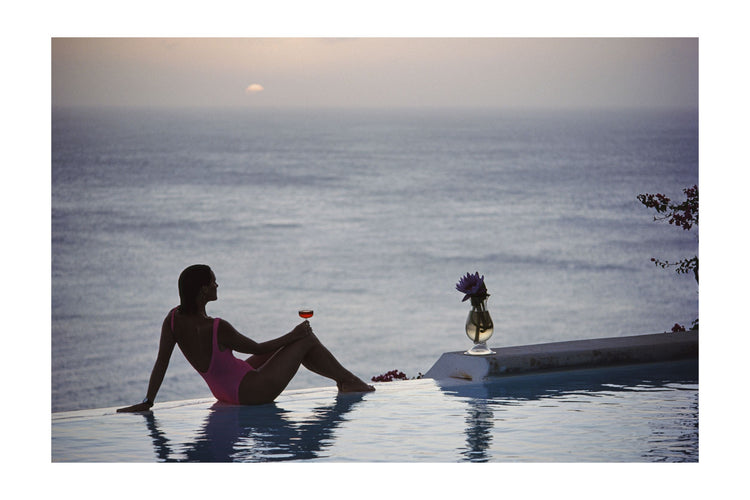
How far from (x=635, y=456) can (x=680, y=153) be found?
2186 cm

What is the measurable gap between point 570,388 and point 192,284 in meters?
2.17

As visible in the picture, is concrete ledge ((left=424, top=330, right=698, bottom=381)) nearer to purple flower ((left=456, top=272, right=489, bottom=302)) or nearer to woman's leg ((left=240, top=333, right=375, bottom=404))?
purple flower ((left=456, top=272, right=489, bottom=302))

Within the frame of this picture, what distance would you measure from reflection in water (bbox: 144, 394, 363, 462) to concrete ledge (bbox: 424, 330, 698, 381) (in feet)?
3.01

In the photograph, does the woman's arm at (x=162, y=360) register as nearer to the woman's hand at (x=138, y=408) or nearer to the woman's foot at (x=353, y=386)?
the woman's hand at (x=138, y=408)

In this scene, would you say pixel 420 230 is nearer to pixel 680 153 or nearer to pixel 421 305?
pixel 421 305

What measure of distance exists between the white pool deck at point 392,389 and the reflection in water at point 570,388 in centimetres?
7

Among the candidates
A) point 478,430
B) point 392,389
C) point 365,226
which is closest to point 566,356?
point 392,389

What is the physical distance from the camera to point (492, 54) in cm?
2233


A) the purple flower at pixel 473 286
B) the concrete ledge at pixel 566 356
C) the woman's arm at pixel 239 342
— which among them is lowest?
the concrete ledge at pixel 566 356

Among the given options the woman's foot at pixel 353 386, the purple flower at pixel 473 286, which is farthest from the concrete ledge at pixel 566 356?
the woman's foot at pixel 353 386

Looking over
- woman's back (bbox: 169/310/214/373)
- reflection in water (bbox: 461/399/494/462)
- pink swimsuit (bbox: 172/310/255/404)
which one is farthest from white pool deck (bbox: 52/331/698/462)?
reflection in water (bbox: 461/399/494/462)

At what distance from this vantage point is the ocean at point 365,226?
19.1 m

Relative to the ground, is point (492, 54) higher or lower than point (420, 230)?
higher
